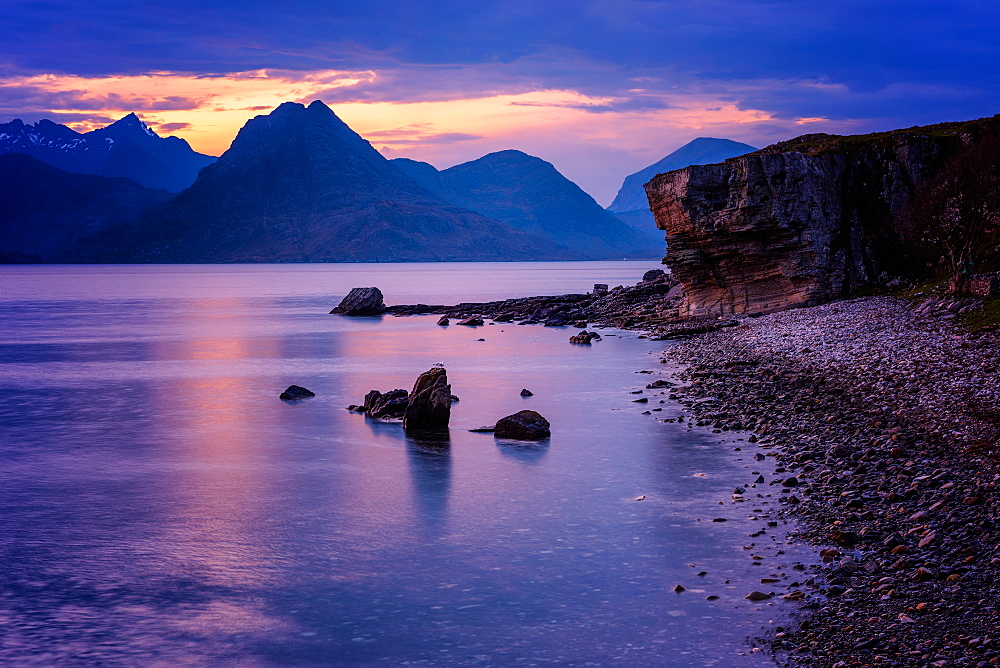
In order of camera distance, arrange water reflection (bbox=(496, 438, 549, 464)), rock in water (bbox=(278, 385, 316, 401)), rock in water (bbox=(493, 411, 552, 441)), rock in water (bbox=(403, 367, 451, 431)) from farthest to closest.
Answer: rock in water (bbox=(278, 385, 316, 401)) → rock in water (bbox=(403, 367, 451, 431)) → rock in water (bbox=(493, 411, 552, 441)) → water reflection (bbox=(496, 438, 549, 464))

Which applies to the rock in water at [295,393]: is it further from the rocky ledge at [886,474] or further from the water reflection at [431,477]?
the rocky ledge at [886,474]

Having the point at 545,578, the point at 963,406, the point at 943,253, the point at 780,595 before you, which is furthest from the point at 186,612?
→ the point at 943,253

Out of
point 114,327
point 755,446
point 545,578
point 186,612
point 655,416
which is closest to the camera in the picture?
point 186,612

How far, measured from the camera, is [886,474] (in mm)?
17078

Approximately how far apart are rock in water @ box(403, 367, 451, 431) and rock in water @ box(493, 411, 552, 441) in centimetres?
243

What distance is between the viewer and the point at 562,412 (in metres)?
30.8

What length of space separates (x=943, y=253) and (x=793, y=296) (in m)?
9.16

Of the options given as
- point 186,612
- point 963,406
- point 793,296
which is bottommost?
point 186,612

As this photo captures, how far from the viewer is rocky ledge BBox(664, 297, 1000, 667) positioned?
10.6 metres

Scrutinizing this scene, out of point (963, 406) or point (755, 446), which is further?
point (755, 446)

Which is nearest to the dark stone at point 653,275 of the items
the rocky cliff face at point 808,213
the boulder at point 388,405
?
the rocky cliff face at point 808,213

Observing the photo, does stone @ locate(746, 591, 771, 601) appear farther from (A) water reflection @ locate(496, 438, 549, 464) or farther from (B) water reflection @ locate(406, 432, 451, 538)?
(A) water reflection @ locate(496, 438, 549, 464)

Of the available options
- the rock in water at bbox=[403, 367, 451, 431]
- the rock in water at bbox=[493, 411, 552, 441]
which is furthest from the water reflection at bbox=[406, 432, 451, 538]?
the rock in water at bbox=[493, 411, 552, 441]

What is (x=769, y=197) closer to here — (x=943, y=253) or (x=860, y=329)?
(x=943, y=253)
